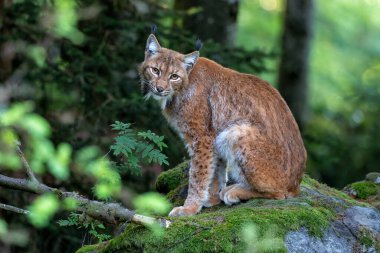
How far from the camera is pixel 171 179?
6973 millimetres

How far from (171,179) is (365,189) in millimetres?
1981

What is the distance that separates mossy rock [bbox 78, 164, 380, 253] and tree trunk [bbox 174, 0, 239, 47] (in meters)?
5.41

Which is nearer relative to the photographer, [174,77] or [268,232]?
[268,232]

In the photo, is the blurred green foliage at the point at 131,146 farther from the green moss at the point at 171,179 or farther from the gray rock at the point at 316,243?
the green moss at the point at 171,179

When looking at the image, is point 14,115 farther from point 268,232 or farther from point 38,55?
point 38,55

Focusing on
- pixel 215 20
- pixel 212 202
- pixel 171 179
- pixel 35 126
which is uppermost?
pixel 215 20

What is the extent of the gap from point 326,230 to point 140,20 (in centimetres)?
504

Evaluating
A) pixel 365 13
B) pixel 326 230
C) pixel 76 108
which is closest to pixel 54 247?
pixel 76 108

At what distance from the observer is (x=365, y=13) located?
20.2 metres

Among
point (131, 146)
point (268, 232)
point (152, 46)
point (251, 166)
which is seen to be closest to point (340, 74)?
point (152, 46)

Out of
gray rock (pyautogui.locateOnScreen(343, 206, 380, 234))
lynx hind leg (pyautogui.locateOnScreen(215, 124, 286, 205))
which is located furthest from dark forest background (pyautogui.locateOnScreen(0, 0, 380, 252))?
gray rock (pyautogui.locateOnScreen(343, 206, 380, 234))

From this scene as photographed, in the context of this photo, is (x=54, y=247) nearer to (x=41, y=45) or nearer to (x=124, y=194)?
(x=124, y=194)

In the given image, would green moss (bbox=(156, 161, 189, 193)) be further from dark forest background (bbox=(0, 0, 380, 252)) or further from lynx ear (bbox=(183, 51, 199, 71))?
lynx ear (bbox=(183, 51, 199, 71))

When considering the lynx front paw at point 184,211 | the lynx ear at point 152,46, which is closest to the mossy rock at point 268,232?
the lynx front paw at point 184,211
